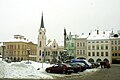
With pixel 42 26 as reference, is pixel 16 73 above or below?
below

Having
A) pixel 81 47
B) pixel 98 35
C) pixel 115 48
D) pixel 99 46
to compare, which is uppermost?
pixel 98 35

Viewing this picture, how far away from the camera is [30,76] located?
2456 cm

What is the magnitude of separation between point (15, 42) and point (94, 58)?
35791 millimetres

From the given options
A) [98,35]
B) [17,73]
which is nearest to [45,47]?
[98,35]

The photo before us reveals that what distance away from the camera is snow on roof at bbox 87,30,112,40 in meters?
101

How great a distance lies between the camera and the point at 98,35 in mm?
102688

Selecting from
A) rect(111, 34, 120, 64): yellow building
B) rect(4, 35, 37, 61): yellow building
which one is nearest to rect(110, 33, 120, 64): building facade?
rect(111, 34, 120, 64): yellow building

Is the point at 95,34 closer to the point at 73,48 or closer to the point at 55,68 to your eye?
the point at 73,48

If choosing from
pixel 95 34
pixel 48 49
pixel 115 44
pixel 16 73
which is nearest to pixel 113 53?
pixel 115 44

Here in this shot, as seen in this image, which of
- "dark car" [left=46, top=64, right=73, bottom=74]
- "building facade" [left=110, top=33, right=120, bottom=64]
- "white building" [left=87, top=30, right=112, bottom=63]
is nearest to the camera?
"dark car" [left=46, top=64, right=73, bottom=74]

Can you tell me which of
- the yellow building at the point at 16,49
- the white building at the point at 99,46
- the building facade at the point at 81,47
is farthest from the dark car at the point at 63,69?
the yellow building at the point at 16,49

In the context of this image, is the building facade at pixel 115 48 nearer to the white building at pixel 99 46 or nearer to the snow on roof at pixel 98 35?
the white building at pixel 99 46

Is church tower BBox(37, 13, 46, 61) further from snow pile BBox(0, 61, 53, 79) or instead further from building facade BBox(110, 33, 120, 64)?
snow pile BBox(0, 61, 53, 79)

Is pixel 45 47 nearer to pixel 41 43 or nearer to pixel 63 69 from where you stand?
pixel 41 43
